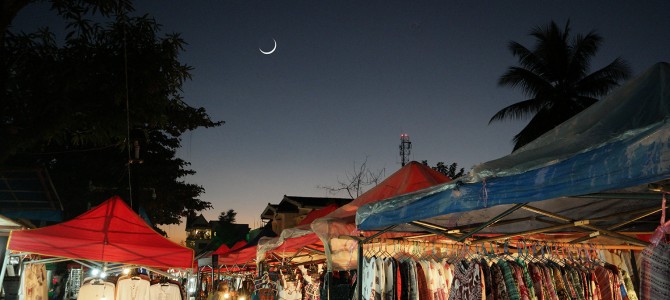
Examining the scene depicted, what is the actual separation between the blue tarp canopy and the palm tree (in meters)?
21.0

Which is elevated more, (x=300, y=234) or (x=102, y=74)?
(x=102, y=74)

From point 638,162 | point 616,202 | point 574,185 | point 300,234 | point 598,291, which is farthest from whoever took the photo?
point 300,234

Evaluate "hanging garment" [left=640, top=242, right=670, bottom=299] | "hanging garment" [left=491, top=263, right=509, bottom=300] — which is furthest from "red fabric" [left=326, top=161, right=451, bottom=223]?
"hanging garment" [left=640, top=242, right=670, bottom=299]

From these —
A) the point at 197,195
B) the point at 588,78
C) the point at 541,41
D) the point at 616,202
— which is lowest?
the point at 616,202

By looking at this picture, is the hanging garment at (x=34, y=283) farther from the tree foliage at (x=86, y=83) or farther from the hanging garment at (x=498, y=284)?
the hanging garment at (x=498, y=284)

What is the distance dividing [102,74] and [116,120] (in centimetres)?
96

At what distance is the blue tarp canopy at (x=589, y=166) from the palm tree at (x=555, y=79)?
68.9ft

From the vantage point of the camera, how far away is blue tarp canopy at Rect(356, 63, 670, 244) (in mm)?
2416

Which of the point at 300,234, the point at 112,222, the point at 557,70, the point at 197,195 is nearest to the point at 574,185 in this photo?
the point at 300,234

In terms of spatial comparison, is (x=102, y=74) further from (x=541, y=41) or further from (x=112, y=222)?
(x=541, y=41)

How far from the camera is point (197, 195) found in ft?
102

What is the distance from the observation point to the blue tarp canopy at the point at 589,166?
2416 mm

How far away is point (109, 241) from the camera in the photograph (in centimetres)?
795

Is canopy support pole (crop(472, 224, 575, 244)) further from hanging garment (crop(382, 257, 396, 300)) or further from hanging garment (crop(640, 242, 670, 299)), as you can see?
hanging garment (crop(640, 242, 670, 299))
